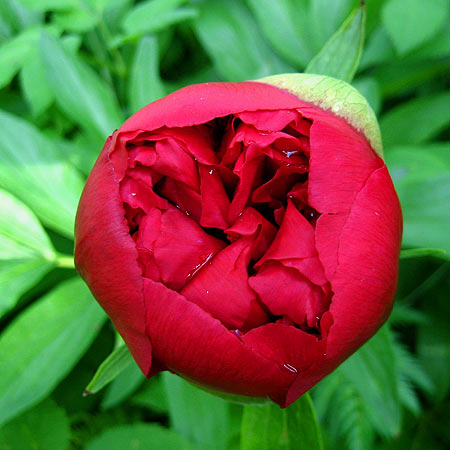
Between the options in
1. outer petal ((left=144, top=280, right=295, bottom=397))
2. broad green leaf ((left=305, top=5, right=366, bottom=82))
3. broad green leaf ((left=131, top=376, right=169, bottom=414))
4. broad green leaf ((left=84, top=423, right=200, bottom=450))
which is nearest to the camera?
outer petal ((left=144, top=280, right=295, bottom=397))

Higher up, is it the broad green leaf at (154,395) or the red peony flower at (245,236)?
the red peony flower at (245,236)

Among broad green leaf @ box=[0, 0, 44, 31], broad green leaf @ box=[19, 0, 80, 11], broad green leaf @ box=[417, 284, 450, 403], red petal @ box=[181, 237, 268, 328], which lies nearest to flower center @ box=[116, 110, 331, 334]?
red petal @ box=[181, 237, 268, 328]

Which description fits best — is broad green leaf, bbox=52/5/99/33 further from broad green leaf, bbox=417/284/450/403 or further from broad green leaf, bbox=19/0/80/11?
broad green leaf, bbox=417/284/450/403

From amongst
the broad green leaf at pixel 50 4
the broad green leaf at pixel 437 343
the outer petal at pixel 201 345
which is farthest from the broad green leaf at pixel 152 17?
the broad green leaf at pixel 437 343

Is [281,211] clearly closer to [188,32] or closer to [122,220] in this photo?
[122,220]

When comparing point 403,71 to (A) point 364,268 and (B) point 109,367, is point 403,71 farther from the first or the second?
(B) point 109,367

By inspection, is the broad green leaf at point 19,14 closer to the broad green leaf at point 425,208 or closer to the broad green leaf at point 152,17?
the broad green leaf at point 152,17

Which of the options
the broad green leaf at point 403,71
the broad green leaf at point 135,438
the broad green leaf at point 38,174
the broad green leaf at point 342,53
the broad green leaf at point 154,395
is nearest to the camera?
the broad green leaf at point 342,53

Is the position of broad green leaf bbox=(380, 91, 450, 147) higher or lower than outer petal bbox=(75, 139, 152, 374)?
lower
